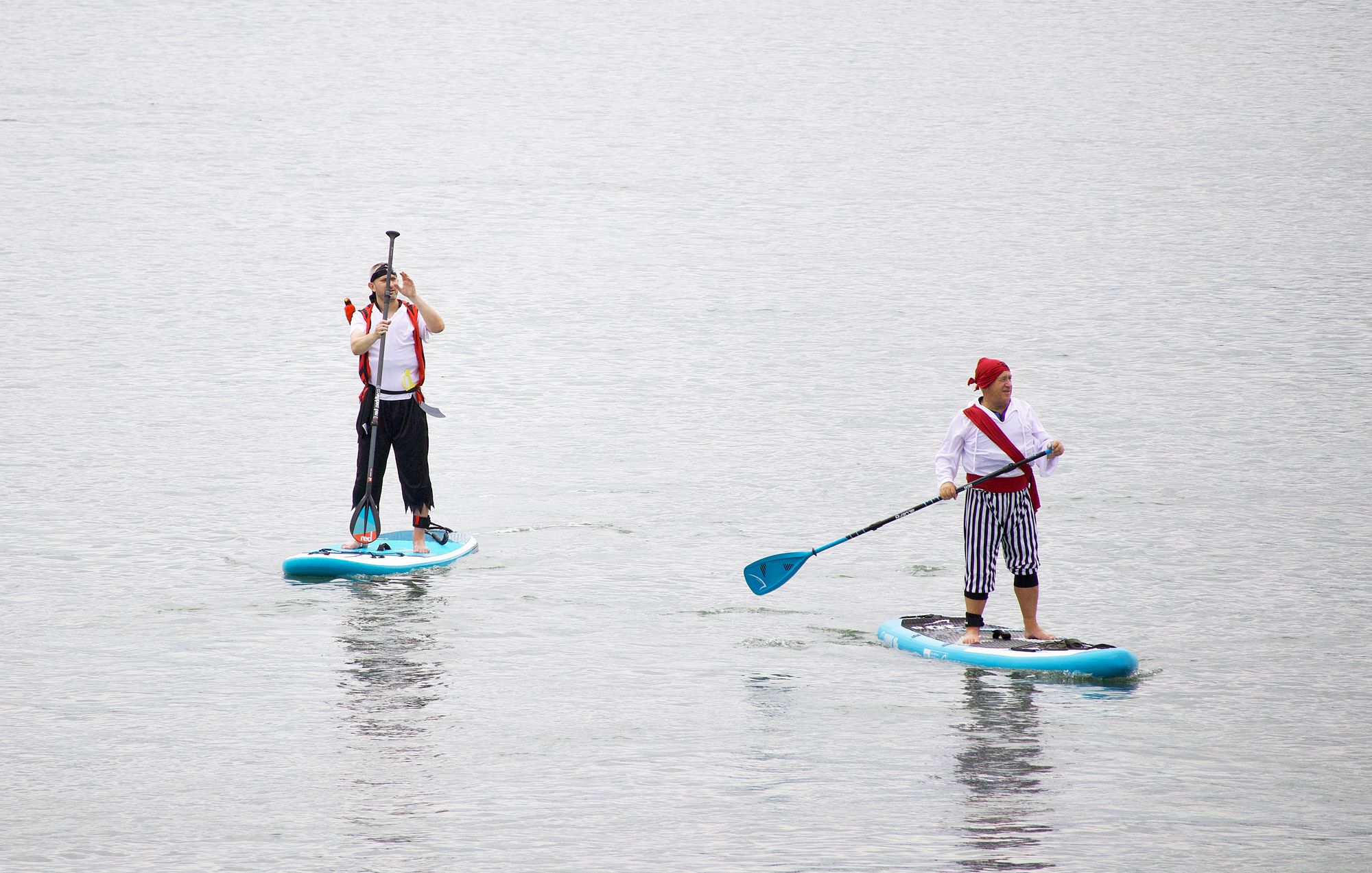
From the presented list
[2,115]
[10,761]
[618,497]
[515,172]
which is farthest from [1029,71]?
Result: [10,761]

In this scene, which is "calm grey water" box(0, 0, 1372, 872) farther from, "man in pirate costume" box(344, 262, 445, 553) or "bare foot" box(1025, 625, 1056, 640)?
"man in pirate costume" box(344, 262, 445, 553)

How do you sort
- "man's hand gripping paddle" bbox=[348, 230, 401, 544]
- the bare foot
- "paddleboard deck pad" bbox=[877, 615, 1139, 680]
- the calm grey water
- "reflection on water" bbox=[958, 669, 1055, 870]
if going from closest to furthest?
"reflection on water" bbox=[958, 669, 1055, 870] → the calm grey water → "paddleboard deck pad" bbox=[877, 615, 1139, 680] → the bare foot → "man's hand gripping paddle" bbox=[348, 230, 401, 544]

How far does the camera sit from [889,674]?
27.3ft

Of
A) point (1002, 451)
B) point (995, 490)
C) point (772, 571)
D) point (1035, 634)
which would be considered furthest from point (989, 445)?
point (772, 571)

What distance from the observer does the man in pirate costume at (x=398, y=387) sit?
33.4 ft

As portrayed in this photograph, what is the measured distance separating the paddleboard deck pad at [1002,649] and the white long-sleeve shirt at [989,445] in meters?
0.80

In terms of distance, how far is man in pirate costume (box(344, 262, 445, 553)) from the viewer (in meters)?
10.2

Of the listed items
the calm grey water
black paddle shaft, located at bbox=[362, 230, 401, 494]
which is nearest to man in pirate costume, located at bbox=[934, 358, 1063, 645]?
the calm grey water

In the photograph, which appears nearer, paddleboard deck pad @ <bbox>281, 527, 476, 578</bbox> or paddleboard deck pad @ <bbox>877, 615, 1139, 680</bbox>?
paddleboard deck pad @ <bbox>877, 615, 1139, 680</bbox>

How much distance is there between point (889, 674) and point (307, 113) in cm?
2598

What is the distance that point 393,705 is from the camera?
7.70 m

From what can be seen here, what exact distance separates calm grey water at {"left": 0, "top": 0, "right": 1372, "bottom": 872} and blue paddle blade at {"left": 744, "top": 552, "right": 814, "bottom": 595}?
25 centimetres

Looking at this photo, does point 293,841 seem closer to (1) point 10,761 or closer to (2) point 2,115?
(1) point 10,761

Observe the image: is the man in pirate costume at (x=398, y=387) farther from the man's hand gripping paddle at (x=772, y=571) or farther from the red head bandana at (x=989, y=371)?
the red head bandana at (x=989, y=371)
